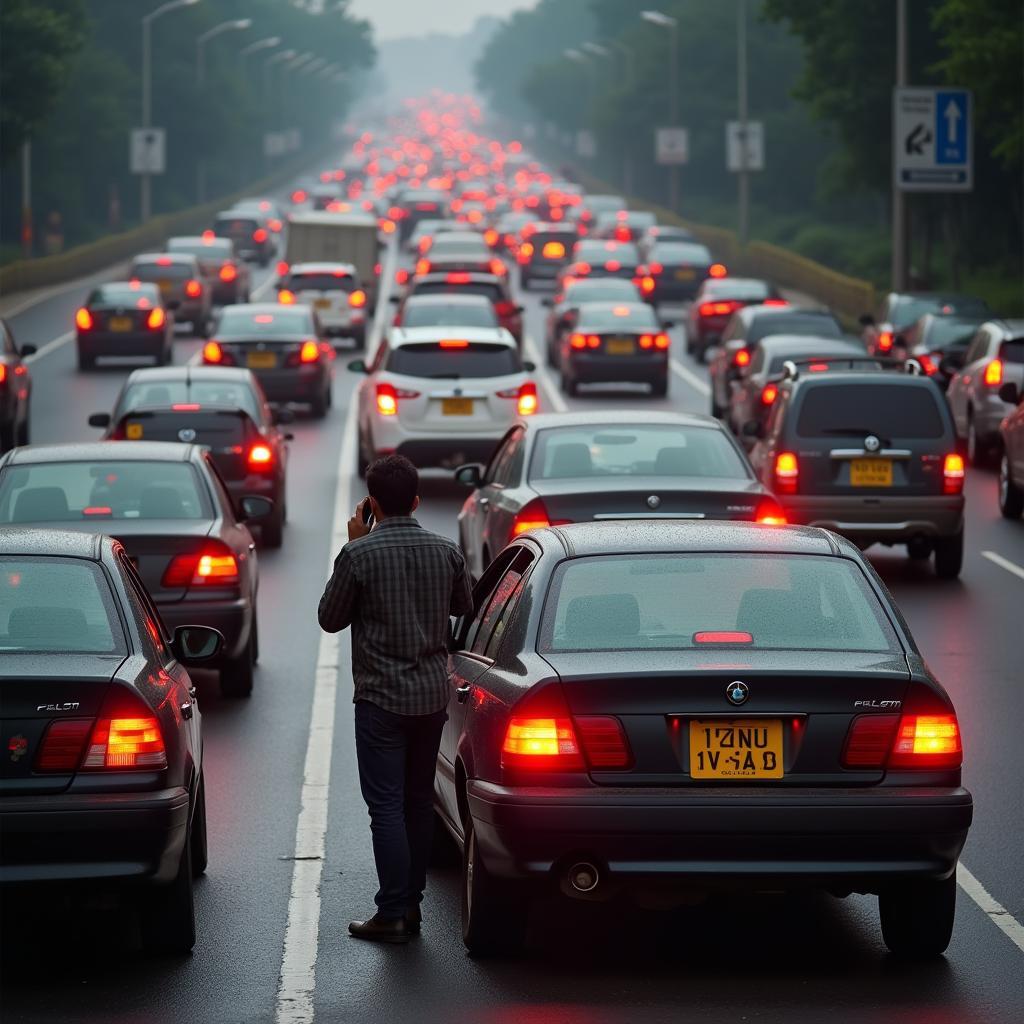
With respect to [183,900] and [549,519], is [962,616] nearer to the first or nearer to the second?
[549,519]

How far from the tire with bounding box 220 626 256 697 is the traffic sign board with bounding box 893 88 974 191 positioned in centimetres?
3346

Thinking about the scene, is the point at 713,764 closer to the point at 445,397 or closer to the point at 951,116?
the point at 445,397

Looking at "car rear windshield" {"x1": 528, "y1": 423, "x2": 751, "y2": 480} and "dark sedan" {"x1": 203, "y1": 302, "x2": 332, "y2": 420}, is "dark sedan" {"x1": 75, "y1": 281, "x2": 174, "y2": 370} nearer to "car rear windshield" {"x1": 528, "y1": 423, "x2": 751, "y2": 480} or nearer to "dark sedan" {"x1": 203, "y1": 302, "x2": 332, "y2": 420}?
"dark sedan" {"x1": 203, "y1": 302, "x2": 332, "y2": 420}

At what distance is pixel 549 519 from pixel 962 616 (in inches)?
160

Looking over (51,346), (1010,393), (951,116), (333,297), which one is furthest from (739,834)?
(51,346)

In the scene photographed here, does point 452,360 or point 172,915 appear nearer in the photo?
point 172,915

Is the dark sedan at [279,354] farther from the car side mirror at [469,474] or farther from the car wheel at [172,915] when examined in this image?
the car wheel at [172,915]

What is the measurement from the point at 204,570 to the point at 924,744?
22.8 ft

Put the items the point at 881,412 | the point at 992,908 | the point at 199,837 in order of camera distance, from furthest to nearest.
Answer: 1. the point at 881,412
2. the point at 199,837
3. the point at 992,908

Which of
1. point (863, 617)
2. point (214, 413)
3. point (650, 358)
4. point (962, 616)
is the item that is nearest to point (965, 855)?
point (863, 617)

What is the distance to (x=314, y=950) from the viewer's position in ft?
29.0

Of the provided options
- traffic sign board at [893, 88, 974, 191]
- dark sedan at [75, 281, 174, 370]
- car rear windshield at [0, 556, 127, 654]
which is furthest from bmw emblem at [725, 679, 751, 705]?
traffic sign board at [893, 88, 974, 191]

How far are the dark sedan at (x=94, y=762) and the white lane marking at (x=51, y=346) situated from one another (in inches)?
1527

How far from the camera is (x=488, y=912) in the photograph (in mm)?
8531
